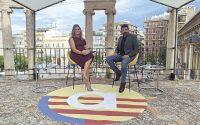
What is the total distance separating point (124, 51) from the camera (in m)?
5.39

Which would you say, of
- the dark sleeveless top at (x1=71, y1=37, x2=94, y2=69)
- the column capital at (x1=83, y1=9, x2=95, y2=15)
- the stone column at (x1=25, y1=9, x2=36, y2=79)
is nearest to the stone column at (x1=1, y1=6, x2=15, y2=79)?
the stone column at (x1=25, y1=9, x2=36, y2=79)

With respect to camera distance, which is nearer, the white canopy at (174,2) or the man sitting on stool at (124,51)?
the man sitting on stool at (124,51)

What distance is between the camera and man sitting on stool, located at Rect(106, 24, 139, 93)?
5117 millimetres

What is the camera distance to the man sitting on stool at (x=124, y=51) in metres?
5.12

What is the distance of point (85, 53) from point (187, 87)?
2654 millimetres

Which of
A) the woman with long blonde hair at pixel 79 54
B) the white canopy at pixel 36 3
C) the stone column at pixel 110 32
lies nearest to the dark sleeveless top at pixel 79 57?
the woman with long blonde hair at pixel 79 54

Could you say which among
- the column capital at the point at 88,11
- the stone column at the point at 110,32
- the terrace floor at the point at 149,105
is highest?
the column capital at the point at 88,11

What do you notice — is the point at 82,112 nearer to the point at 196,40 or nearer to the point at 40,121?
the point at 40,121

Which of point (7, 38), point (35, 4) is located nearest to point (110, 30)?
point (35, 4)

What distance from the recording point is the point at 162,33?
284 ft

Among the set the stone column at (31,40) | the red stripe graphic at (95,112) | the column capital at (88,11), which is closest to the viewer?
the red stripe graphic at (95,112)

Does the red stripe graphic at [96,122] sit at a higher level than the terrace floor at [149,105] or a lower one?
lower

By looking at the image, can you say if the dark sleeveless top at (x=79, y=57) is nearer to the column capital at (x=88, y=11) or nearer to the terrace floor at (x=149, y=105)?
the terrace floor at (x=149, y=105)

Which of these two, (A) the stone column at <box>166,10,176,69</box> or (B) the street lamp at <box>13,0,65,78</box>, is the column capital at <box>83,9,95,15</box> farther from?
(A) the stone column at <box>166,10,176,69</box>
